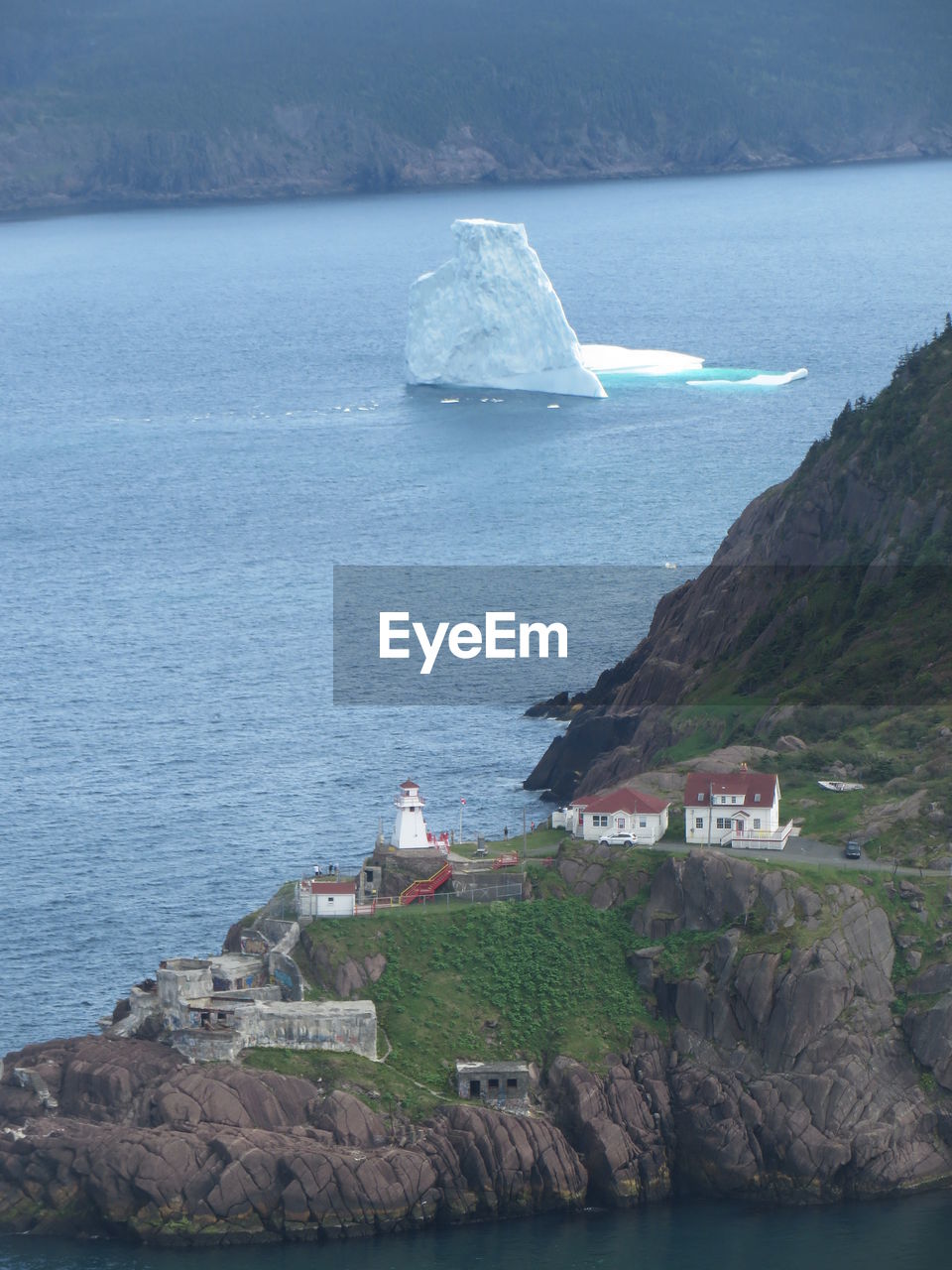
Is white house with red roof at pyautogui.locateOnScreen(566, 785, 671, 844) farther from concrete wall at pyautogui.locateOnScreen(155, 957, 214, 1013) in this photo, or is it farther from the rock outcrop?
concrete wall at pyautogui.locateOnScreen(155, 957, 214, 1013)

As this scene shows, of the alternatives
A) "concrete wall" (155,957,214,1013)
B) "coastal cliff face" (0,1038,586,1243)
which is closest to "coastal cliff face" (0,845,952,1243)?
"coastal cliff face" (0,1038,586,1243)

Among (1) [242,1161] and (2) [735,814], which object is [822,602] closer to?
(2) [735,814]

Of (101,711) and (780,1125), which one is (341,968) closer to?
(780,1125)

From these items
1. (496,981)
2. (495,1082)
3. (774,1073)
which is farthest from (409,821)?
(774,1073)

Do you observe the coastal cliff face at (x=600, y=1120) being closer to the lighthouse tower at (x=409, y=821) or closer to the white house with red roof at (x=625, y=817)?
the white house with red roof at (x=625, y=817)

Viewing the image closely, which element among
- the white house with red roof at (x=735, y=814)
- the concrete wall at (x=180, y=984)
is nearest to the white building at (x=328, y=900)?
the concrete wall at (x=180, y=984)

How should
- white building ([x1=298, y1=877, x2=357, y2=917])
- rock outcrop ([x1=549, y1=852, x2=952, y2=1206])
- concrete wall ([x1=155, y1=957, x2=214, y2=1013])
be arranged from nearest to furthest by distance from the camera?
rock outcrop ([x1=549, y1=852, x2=952, y2=1206]) → concrete wall ([x1=155, y1=957, x2=214, y2=1013]) → white building ([x1=298, y1=877, x2=357, y2=917])
